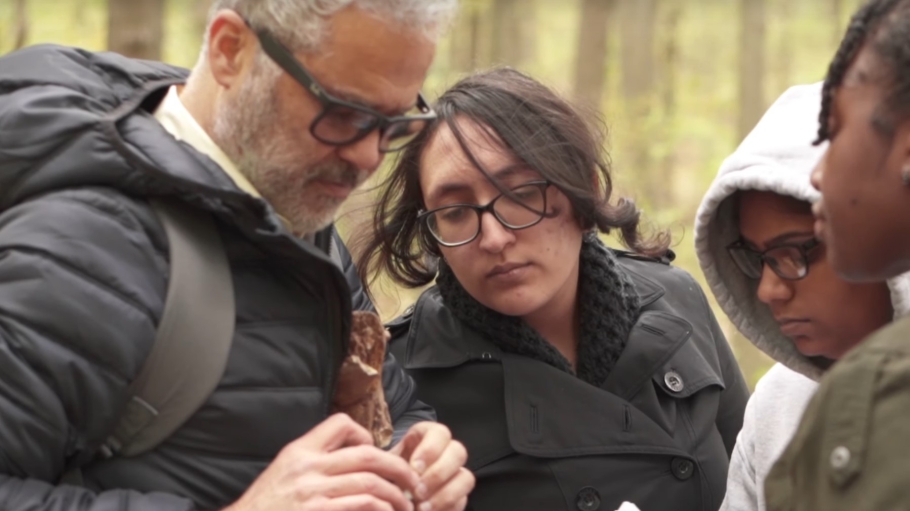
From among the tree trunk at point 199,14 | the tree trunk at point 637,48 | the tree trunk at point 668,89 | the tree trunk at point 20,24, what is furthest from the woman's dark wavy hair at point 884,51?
the tree trunk at point 668,89

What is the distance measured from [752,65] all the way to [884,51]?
12.3 m

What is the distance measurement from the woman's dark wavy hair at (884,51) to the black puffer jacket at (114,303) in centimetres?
103

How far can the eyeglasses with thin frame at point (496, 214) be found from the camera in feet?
10.1

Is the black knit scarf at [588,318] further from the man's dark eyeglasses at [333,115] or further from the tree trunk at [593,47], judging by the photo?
the tree trunk at [593,47]

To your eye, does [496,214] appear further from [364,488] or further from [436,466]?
[364,488]

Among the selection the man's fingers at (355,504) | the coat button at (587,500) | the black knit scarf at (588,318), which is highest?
the man's fingers at (355,504)

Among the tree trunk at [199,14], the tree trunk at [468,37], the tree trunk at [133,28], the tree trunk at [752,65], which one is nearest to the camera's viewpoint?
the tree trunk at [133,28]

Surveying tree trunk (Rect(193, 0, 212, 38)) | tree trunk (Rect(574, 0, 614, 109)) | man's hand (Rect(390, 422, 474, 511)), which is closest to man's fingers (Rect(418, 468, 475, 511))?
man's hand (Rect(390, 422, 474, 511))

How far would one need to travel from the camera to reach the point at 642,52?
49.7 feet

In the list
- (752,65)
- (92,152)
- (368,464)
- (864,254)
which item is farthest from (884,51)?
(752,65)

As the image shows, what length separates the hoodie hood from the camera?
2.62 m

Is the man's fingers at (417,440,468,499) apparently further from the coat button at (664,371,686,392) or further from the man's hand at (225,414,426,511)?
the coat button at (664,371,686,392)

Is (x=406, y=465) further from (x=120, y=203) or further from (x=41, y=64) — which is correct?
(x=41, y=64)

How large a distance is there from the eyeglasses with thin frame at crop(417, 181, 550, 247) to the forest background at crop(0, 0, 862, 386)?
337cm
